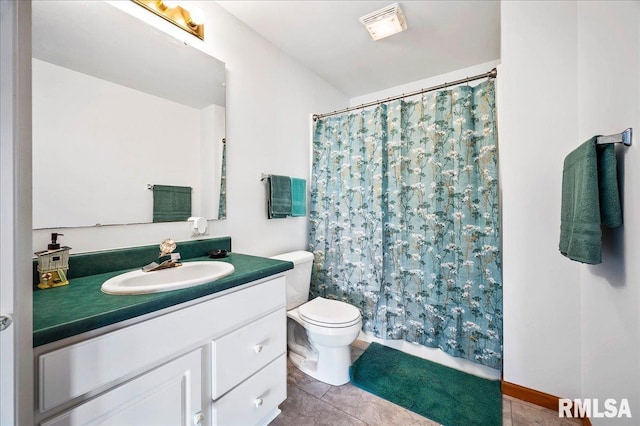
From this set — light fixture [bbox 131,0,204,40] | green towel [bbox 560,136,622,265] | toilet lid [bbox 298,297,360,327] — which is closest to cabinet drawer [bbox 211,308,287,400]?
toilet lid [bbox 298,297,360,327]

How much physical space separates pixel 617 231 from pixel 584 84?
2.43 feet

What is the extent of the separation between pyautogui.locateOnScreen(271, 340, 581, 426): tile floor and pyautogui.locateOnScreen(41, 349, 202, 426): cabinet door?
66 centimetres

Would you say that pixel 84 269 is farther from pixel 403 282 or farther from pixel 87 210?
pixel 403 282

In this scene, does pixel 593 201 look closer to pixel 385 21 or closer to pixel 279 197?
pixel 385 21

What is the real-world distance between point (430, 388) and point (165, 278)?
167 cm

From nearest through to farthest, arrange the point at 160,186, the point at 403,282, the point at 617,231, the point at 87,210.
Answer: the point at 617,231 → the point at 87,210 → the point at 160,186 → the point at 403,282

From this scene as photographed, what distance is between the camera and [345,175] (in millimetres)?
2154

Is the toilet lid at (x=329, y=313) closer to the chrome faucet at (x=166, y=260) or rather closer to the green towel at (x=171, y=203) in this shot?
the chrome faucet at (x=166, y=260)

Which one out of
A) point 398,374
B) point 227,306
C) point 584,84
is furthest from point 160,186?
point 584,84

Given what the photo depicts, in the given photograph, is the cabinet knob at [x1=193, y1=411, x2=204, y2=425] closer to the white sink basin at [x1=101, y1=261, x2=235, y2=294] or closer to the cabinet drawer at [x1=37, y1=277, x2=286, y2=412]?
the cabinet drawer at [x1=37, y1=277, x2=286, y2=412]

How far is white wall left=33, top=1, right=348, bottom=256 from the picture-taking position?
4.75 feet

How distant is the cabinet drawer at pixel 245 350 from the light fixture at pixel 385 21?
75.2 inches

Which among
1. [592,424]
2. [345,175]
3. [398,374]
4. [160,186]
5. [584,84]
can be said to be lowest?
[398,374]

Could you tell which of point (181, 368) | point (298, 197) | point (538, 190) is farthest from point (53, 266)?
point (538, 190)
